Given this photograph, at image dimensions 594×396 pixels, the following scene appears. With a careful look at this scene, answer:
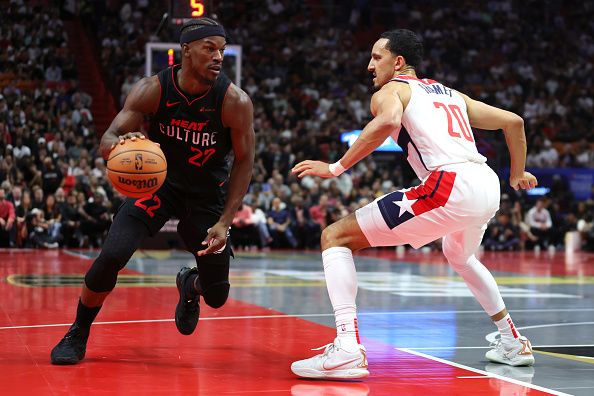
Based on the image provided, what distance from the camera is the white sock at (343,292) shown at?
566 cm

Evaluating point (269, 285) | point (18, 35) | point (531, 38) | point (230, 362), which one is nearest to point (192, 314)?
point (230, 362)

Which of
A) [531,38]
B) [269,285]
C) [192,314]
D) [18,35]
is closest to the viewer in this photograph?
[192,314]

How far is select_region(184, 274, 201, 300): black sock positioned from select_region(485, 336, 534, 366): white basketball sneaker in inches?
81.5

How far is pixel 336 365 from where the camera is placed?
5547 mm

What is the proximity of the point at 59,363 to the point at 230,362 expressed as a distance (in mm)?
1052

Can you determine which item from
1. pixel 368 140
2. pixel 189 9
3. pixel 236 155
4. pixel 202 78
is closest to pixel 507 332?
pixel 368 140

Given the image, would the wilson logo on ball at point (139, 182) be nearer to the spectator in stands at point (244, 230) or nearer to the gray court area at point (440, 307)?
the gray court area at point (440, 307)

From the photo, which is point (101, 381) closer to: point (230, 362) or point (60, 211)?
point (230, 362)

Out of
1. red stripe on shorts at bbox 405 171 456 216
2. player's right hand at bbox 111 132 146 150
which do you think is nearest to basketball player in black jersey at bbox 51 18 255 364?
player's right hand at bbox 111 132 146 150

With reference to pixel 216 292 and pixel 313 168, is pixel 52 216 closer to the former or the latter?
pixel 216 292

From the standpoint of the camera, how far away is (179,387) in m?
5.26

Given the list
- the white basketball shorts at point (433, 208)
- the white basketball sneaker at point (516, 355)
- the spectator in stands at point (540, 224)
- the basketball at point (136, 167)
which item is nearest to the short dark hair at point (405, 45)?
the white basketball shorts at point (433, 208)

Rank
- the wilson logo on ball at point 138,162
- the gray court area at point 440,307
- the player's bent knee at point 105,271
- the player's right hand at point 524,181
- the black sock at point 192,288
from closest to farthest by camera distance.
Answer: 1. the wilson logo on ball at point 138,162
2. the player's bent knee at point 105,271
3. the player's right hand at point 524,181
4. the gray court area at point 440,307
5. the black sock at point 192,288

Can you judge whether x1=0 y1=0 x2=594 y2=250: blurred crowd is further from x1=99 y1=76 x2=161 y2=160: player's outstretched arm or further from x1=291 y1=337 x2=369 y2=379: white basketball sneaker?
x1=291 y1=337 x2=369 y2=379: white basketball sneaker
